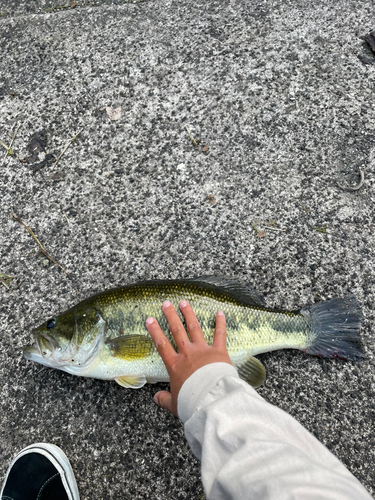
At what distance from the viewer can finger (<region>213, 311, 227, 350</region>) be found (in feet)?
7.02

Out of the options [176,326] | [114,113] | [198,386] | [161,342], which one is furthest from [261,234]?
[114,113]

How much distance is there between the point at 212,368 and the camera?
195 centimetres

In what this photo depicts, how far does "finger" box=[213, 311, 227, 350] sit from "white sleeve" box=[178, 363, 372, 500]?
273 mm

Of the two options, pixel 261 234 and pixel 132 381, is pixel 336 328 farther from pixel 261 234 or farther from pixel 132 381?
pixel 132 381

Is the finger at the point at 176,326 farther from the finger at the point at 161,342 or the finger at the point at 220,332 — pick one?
the finger at the point at 220,332

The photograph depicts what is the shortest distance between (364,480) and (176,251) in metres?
1.93

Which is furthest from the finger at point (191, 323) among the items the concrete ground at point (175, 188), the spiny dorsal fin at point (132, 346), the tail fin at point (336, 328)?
the tail fin at point (336, 328)

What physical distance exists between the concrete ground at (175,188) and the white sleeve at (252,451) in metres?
0.84

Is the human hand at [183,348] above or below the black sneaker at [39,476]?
above

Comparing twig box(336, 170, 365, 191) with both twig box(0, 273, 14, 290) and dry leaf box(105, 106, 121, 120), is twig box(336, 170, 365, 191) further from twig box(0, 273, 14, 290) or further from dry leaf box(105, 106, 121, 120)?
twig box(0, 273, 14, 290)

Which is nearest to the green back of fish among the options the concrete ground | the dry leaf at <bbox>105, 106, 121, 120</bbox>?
the concrete ground

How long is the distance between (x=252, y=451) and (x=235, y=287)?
1.19 meters

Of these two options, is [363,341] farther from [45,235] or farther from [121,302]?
[45,235]

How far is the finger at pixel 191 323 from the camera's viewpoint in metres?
2.15
